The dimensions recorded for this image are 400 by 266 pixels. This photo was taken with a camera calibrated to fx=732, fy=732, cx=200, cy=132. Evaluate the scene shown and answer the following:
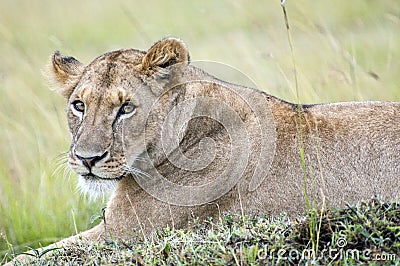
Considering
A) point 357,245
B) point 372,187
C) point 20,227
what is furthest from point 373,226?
point 20,227

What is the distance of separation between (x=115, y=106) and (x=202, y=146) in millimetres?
571

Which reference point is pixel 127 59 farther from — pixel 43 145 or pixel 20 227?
pixel 43 145

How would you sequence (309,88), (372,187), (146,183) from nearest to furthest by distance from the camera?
(372,187)
(146,183)
(309,88)

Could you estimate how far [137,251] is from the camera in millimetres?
3562

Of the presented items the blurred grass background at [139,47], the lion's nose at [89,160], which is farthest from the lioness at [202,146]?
the blurred grass background at [139,47]

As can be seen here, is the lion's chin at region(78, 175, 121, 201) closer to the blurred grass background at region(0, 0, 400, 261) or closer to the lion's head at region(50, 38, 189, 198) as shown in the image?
the lion's head at region(50, 38, 189, 198)

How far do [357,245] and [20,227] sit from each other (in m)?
3.50

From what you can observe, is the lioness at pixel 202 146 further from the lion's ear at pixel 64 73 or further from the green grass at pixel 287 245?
the green grass at pixel 287 245

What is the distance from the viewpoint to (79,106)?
4.48 meters

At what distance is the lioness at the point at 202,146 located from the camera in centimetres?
417

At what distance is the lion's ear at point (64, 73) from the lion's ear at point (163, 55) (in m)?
0.55

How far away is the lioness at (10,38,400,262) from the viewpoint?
4172mm

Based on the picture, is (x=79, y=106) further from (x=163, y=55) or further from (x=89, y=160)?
(x=163, y=55)

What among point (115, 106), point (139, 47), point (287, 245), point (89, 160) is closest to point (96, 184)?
point (89, 160)
